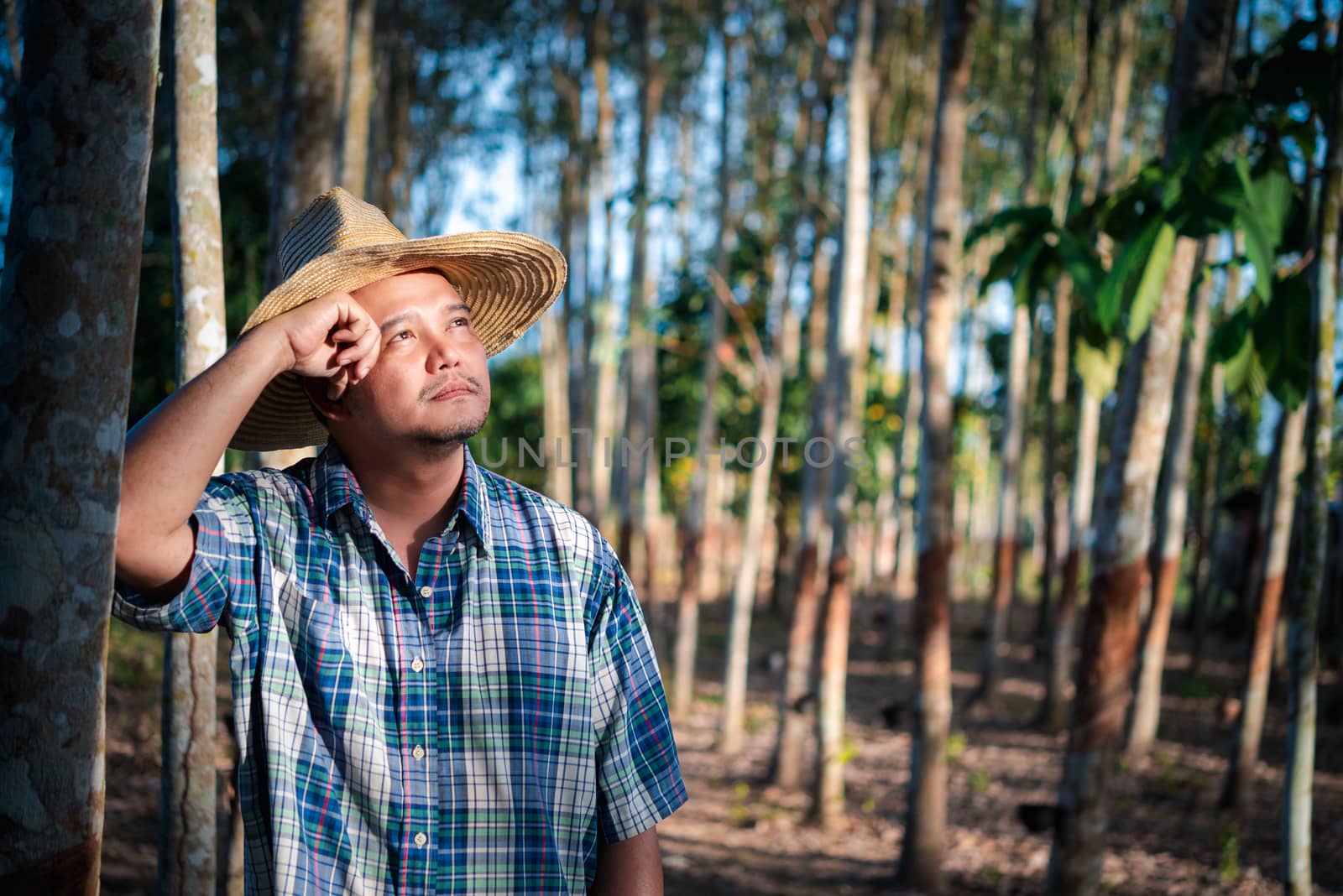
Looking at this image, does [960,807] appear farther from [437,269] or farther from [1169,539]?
[437,269]

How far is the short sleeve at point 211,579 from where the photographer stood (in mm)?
1592

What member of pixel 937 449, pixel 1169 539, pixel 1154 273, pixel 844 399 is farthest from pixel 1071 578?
pixel 1154 273

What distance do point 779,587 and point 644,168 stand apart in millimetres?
11037

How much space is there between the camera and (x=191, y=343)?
285cm

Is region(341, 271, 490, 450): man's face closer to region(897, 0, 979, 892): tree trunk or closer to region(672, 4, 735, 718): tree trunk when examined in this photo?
region(897, 0, 979, 892): tree trunk

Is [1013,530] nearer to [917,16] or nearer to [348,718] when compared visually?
[917,16]

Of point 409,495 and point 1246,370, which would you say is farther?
point 1246,370

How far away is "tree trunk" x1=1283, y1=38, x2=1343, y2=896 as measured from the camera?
3.20 meters

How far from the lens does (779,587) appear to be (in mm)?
19156

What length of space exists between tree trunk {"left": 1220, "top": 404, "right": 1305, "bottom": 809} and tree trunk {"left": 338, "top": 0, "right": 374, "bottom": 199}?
480 centimetres

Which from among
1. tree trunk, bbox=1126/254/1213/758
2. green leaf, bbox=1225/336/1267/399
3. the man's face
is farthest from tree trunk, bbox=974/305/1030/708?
the man's face

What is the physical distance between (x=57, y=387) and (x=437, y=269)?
86 cm

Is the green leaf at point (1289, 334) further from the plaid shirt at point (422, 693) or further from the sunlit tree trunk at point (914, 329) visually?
the sunlit tree trunk at point (914, 329)

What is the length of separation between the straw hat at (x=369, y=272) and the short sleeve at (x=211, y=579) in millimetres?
302
